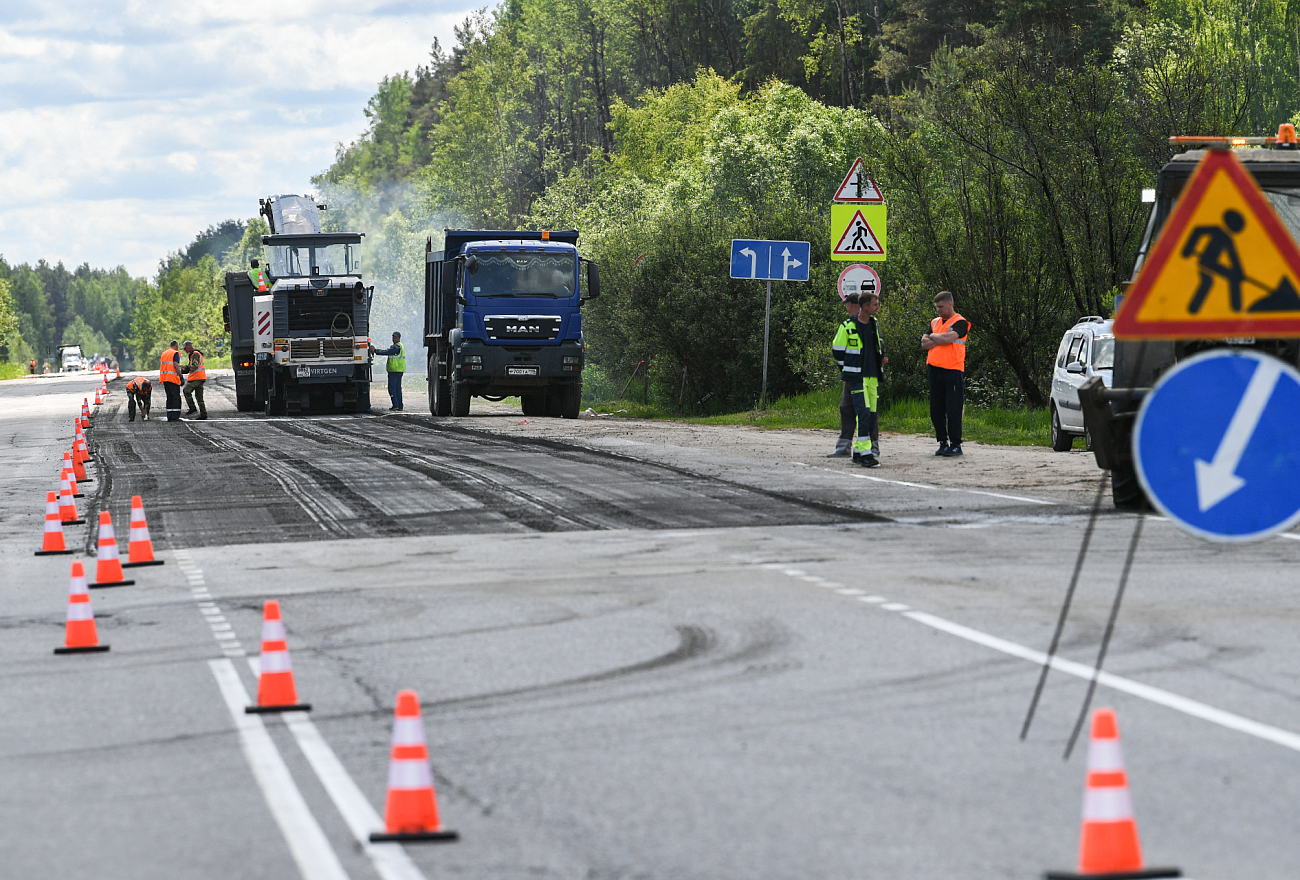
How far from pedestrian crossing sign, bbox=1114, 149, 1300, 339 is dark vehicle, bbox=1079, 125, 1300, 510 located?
614 centimetres

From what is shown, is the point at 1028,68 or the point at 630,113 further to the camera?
the point at 630,113

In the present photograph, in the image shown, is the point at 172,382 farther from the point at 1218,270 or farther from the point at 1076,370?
the point at 1218,270

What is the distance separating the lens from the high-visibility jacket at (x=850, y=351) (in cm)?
1969

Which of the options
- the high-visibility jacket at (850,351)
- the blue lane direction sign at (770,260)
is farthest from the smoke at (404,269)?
the high-visibility jacket at (850,351)

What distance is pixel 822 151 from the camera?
163 feet

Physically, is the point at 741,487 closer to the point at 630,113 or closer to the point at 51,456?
the point at 51,456

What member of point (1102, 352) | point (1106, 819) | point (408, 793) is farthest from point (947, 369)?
point (1106, 819)

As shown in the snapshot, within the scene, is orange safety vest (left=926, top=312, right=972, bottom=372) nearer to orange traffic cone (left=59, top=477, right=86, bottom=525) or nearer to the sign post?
the sign post

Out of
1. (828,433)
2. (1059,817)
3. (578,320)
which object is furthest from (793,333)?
(1059,817)

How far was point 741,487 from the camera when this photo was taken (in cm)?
1714

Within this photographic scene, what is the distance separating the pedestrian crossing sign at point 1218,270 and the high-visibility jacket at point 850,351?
43.4ft

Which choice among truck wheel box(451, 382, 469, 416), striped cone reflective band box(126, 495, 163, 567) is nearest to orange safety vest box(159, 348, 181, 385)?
truck wheel box(451, 382, 469, 416)

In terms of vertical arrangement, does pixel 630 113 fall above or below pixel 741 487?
above

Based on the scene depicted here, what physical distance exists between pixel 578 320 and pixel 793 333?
14.0ft
